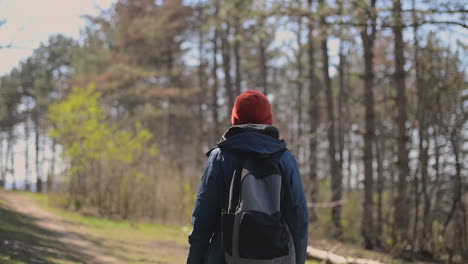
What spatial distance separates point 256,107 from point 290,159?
351mm

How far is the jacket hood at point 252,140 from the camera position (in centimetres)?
271

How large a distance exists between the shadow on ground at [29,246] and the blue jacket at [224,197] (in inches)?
159

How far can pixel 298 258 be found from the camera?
2.80m

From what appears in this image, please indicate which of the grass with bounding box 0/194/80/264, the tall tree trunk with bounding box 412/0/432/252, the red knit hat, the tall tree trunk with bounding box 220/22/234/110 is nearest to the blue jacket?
A: the red knit hat

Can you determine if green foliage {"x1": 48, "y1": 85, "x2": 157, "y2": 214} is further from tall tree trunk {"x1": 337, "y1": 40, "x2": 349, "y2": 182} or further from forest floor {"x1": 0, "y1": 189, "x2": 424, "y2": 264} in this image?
tall tree trunk {"x1": 337, "y1": 40, "x2": 349, "y2": 182}

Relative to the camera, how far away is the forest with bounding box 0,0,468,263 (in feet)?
26.0

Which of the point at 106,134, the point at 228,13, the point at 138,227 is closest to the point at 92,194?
the point at 106,134

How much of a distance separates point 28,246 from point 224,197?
580cm

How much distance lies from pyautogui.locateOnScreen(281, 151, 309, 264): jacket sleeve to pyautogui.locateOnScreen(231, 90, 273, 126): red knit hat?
0.27m

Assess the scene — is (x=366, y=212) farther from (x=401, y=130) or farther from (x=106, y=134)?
(x=106, y=134)

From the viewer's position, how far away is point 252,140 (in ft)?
8.95

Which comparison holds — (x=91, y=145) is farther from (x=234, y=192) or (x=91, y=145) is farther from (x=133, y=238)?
(x=234, y=192)

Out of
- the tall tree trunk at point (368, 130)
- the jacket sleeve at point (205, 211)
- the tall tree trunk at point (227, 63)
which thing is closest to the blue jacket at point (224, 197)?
the jacket sleeve at point (205, 211)

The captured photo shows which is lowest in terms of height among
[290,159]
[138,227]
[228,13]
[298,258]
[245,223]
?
[138,227]
